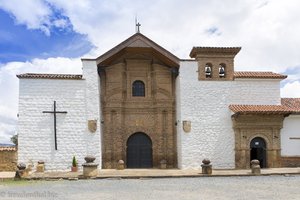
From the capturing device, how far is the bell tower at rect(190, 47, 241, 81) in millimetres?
22656

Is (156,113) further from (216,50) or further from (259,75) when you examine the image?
(259,75)

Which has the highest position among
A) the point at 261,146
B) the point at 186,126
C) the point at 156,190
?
the point at 186,126

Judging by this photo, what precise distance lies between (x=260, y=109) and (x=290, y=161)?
3.51m

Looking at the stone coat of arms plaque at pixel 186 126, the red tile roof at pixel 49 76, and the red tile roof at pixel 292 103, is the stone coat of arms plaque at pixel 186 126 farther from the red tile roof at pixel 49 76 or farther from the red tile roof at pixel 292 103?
the red tile roof at pixel 49 76

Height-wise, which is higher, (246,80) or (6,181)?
(246,80)

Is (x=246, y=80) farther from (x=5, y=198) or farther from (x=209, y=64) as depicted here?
(x=5, y=198)

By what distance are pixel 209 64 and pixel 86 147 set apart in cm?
858

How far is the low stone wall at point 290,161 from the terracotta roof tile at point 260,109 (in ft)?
9.01

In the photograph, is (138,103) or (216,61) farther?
(138,103)

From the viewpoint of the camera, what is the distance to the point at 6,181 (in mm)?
16406

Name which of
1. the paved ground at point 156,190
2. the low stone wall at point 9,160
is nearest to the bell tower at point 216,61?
the paved ground at point 156,190

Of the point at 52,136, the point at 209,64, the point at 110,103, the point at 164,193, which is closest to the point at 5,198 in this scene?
the point at 164,193

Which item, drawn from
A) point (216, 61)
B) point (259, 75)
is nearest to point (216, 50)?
point (216, 61)

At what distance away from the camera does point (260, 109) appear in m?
21.7
